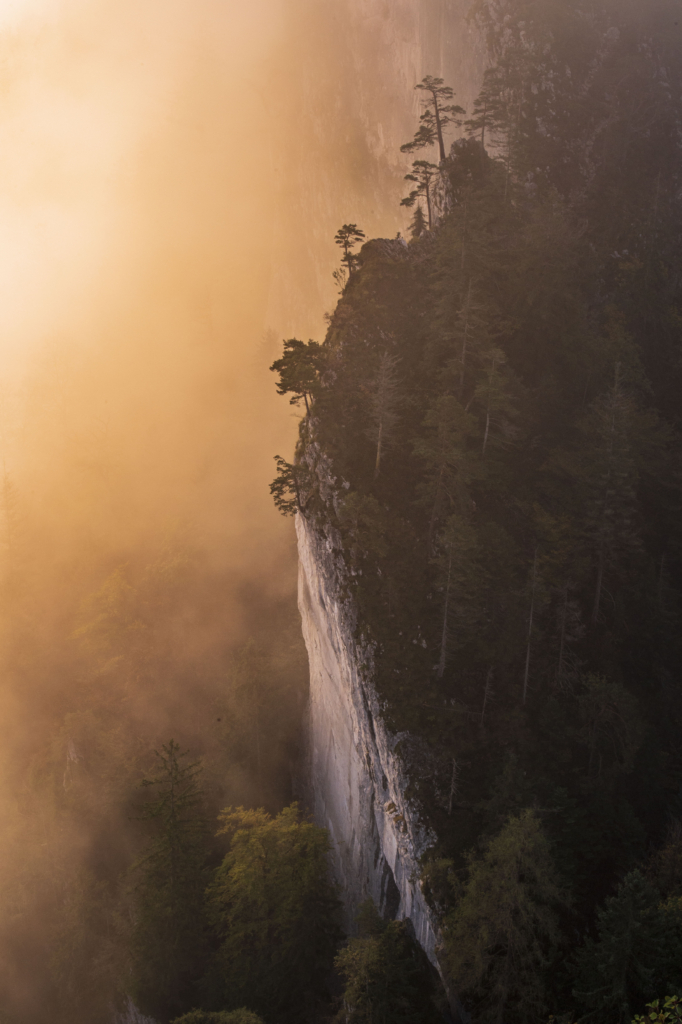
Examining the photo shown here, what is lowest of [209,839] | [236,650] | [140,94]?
[209,839]

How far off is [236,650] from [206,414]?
133ft

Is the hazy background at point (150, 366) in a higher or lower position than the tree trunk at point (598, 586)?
higher

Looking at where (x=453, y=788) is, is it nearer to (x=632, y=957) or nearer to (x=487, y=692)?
(x=487, y=692)

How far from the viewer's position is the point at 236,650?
189 feet

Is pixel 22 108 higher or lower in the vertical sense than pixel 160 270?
higher

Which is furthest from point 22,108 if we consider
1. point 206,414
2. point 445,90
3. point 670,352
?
point 670,352

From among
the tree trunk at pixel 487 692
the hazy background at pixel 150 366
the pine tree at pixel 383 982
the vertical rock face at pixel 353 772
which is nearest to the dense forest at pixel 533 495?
the tree trunk at pixel 487 692

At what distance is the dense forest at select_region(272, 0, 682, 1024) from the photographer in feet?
68.7

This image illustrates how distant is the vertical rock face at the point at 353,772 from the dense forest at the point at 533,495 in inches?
41.3

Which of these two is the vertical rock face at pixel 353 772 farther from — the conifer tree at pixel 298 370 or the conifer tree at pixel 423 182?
the conifer tree at pixel 423 182

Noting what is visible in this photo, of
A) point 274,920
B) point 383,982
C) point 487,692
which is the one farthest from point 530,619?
point 274,920

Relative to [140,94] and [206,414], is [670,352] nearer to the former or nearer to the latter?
[206,414]

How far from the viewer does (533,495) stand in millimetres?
35156

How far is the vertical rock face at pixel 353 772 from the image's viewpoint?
26.1m
